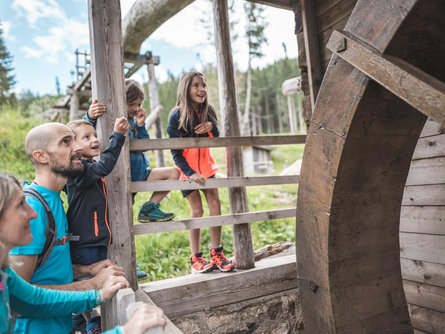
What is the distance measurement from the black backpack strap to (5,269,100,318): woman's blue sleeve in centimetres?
25

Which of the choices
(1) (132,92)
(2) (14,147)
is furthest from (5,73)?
(1) (132,92)

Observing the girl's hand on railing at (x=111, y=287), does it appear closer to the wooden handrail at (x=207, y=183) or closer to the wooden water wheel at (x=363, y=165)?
the wooden handrail at (x=207, y=183)

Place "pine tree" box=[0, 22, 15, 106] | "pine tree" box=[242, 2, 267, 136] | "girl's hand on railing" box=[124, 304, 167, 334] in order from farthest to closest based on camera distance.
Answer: "pine tree" box=[0, 22, 15, 106]
"pine tree" box=[242, 2, 267, 136]
"girl's hand on railing" box=[124, 304, 167, 334]

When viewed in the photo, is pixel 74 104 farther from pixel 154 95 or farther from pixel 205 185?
pixel 205 185

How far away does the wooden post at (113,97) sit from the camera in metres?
2.32

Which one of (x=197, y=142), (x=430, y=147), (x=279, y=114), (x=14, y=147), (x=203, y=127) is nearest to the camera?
(x=430, y=147)

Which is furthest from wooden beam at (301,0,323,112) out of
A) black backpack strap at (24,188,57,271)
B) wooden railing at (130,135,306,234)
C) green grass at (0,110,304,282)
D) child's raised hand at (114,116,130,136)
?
green grass at (0,110,304,282)

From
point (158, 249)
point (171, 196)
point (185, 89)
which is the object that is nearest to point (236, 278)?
point (185, 89)

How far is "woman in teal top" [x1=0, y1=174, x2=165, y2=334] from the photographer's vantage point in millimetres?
1122

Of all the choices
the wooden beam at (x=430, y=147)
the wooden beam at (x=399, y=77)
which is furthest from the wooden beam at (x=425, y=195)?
the wooden beam at (x=399, y=77)

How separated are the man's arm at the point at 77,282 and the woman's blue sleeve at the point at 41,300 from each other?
0.09 m

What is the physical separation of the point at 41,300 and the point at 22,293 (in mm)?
102

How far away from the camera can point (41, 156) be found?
182 centimetres

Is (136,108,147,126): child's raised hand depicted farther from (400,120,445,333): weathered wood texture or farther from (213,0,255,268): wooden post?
(400,120,445,333): weathered wood texture
